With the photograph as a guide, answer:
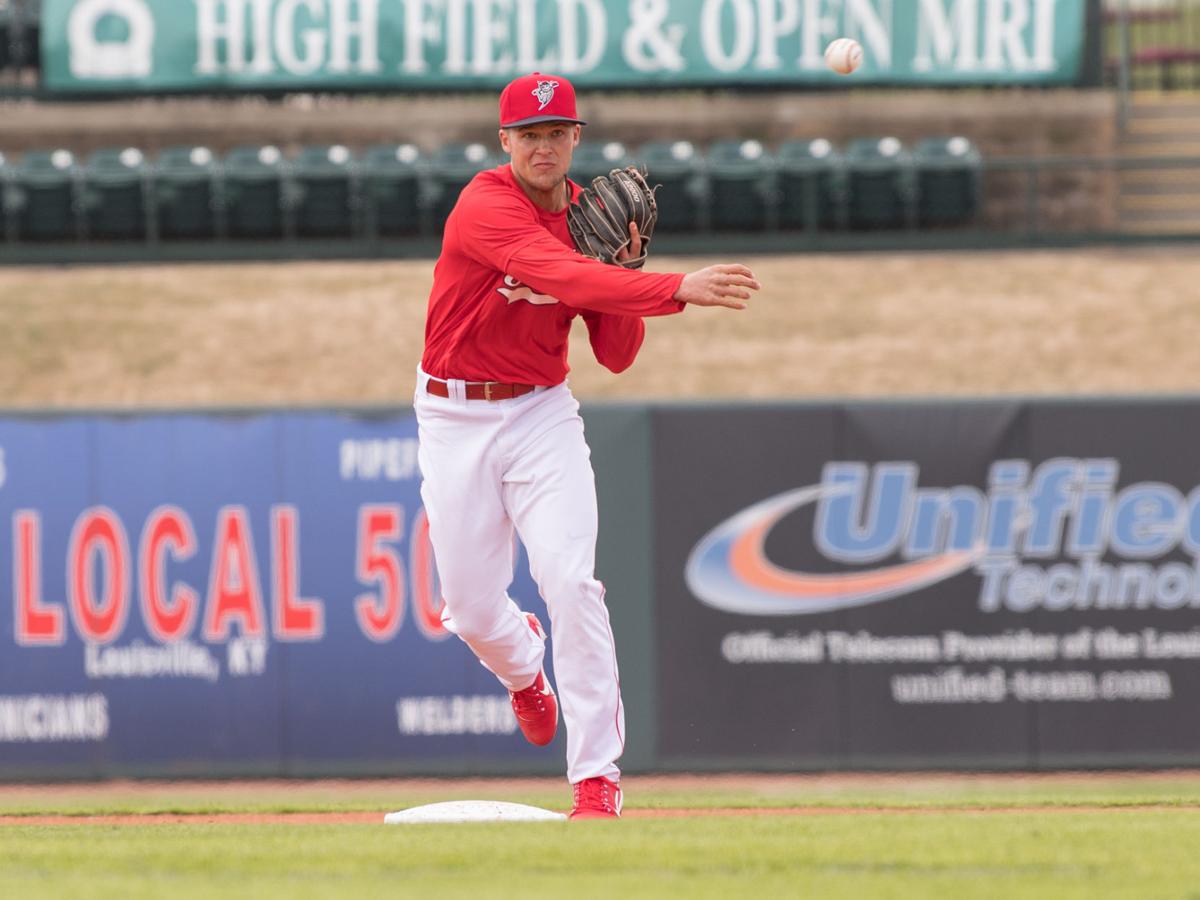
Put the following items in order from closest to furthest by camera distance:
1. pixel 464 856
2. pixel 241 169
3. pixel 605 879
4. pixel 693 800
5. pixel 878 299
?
pixel 605 879, pixel 464 856, pixel 693 800, pixel 878 299, pixel 241 169

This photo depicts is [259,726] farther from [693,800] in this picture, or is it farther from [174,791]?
[693,800]

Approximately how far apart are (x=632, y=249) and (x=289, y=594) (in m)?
4.81

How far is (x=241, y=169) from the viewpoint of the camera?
16.2m

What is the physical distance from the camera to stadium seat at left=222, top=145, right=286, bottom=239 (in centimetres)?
1616

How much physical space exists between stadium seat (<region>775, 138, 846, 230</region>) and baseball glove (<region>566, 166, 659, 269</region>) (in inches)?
423

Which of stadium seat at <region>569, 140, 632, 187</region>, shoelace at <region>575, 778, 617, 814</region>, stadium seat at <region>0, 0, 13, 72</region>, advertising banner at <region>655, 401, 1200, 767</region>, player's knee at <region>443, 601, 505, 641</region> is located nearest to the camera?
shoelace at <region>575, 778, 617, 814</region>

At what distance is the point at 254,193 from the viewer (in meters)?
16.2

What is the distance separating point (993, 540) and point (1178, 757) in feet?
4.72

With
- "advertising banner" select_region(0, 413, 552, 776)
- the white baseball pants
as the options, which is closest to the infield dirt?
"advertising banner" select_region(0, 413, 552, 776)

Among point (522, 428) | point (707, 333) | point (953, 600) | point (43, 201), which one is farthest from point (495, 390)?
point (43, 201)

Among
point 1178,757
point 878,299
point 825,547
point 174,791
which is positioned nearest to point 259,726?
point 174,791

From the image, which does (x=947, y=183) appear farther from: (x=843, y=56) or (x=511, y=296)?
(x=511, y=296)

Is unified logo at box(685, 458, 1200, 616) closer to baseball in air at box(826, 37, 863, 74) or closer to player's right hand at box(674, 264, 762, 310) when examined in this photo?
baseball in air at box(826, 37, 863, 74)

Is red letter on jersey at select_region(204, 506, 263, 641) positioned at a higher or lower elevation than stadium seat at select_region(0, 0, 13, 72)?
lower
